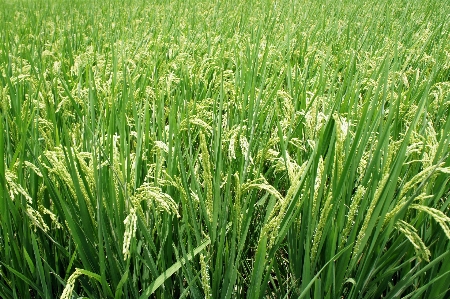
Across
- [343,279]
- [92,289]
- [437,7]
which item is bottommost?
[92,289]

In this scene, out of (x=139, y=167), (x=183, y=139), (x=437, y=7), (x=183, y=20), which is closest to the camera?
(x=139, y=167)

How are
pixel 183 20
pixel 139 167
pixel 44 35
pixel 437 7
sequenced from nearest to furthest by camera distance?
pixel 139 167 → pixel 44 35 → pixel 183 20 → pixel 437 7

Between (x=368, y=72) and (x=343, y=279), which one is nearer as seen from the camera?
(x=343, y=279)

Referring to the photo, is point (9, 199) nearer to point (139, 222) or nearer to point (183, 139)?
point (139, 222)

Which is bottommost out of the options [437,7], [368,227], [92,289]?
[92,289]

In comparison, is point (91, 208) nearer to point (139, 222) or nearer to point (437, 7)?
point (139, 222)

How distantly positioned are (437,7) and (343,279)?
4.98 meters

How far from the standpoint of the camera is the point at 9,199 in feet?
2.96

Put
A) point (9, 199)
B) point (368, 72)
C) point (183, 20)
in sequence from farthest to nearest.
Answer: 1. point (183, 20)
2. point (368, 72)
3. point (9, 199)

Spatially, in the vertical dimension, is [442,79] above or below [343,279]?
above

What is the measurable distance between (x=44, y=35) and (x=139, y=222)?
3.21 m

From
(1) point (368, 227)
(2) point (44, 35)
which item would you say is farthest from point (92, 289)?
(2) point (44, 35)

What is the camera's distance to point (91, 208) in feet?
2.98

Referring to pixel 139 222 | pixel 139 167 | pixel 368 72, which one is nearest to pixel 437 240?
pixel 139 222
